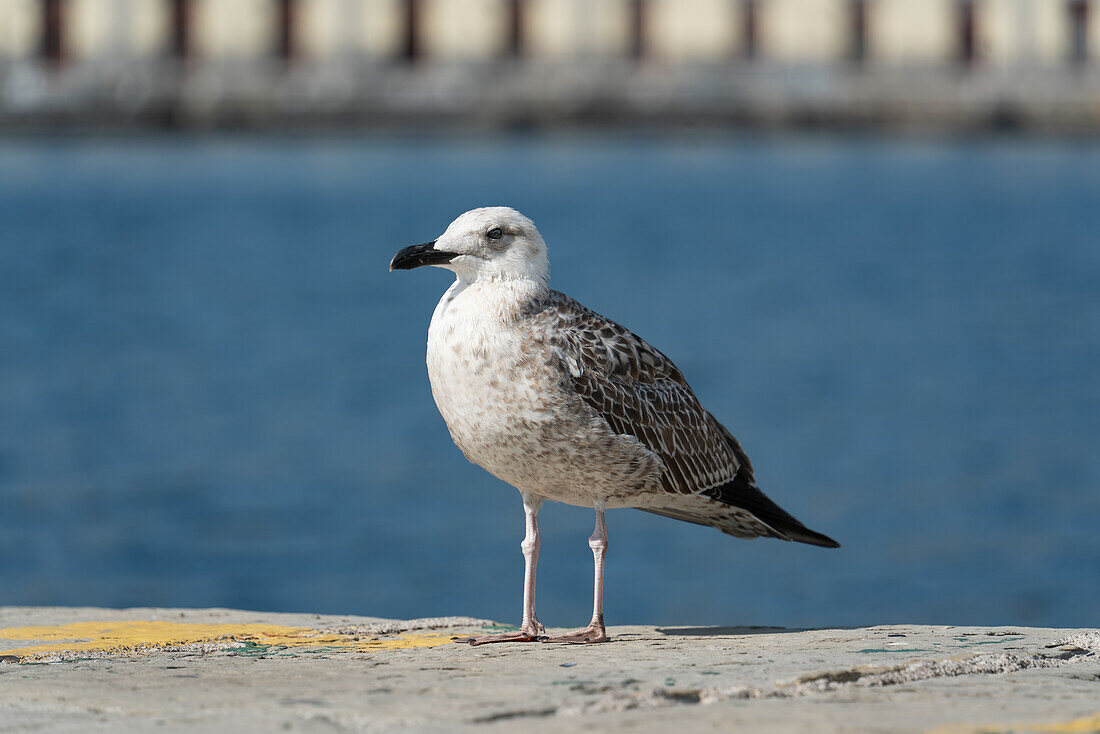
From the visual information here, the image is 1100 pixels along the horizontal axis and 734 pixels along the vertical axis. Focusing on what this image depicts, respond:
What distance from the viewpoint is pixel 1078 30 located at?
2442 inches

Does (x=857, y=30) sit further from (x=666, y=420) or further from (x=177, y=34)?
(x=666, y=420)

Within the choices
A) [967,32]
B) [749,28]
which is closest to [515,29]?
[749,28]

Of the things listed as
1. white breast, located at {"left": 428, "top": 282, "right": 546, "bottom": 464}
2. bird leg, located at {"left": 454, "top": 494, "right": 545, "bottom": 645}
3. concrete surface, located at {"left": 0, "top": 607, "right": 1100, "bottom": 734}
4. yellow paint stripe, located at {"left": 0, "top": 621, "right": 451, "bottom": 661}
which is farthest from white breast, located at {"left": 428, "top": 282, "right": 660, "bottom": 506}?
yellow paint stripe, located at {"left": 0, "top": 621, "right": 451, "bottom": 661}

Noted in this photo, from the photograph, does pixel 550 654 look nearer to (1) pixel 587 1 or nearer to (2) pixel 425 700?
(2) pixel 425 700

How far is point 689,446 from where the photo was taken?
266 inches

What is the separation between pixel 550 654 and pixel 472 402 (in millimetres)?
1039

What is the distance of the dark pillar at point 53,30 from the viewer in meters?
61.0

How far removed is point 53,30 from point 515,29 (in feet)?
58.9

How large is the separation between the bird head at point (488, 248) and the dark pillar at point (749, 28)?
58.2 metres

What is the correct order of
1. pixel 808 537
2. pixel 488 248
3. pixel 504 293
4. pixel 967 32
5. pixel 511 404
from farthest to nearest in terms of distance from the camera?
pixel 967 32
pixel 808 537
pixel 488 248
pixel 504 293
pixel 511 404

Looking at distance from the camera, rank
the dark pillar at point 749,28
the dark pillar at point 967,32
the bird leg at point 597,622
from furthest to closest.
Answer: the dark pillar at point 749,28
the dark pillar at point 967,32
the bird leg at point 597,622

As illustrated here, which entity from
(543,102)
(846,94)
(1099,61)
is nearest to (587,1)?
(543,102)

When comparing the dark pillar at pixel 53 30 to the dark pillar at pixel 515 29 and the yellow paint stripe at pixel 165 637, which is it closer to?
the dark pillar at pixel 515 29

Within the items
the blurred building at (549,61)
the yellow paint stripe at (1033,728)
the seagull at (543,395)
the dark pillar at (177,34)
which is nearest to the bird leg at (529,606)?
the seagull at (543,395)
